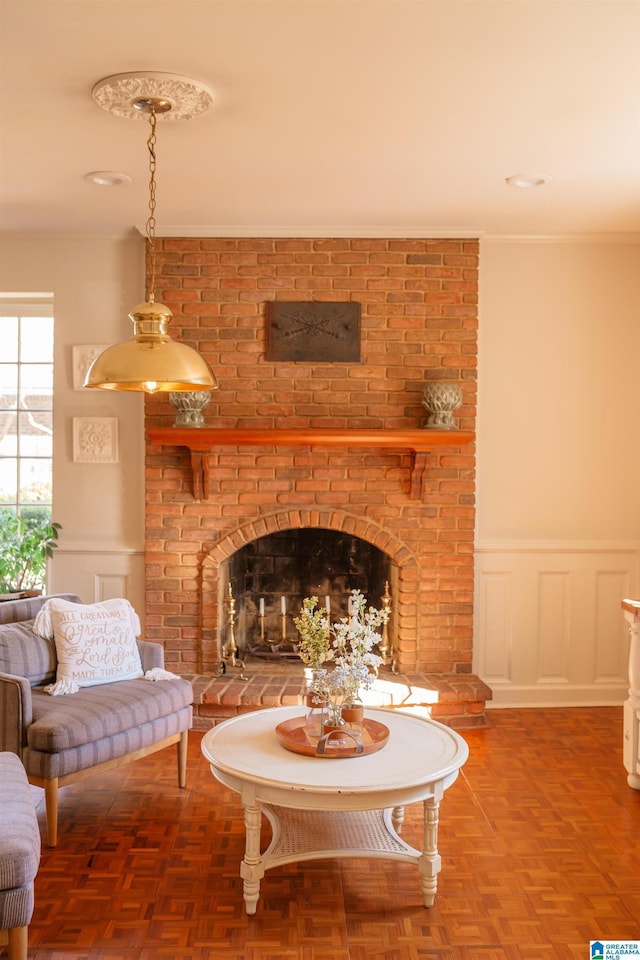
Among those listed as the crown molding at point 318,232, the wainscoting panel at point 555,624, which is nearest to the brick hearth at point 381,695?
the wainscoting panel at point 555,624

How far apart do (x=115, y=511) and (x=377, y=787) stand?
2.87m

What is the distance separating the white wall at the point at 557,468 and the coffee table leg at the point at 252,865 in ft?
8.38

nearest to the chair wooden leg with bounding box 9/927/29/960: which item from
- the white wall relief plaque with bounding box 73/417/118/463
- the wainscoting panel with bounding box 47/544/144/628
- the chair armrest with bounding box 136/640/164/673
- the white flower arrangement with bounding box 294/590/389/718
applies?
the white flower arrangement with bounding box 294/590/389/718

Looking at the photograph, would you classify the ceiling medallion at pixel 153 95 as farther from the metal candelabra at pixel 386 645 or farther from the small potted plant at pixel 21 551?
the metal candelabra at pixel 386 645

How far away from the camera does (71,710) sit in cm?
321

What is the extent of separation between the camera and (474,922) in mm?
2615

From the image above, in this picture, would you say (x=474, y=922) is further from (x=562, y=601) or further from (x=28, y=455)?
(x=28, y=455)

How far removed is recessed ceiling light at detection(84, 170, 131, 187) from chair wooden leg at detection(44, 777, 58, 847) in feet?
8.66

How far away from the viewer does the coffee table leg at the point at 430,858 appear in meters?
2.71

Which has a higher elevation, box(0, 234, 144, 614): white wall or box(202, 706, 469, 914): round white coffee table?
box(0, 234, 144, 614): white wall

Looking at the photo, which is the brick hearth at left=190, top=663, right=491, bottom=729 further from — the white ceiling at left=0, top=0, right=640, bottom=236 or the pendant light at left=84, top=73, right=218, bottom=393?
the white ceiling at left=0, top=0, right=640, bottom=236

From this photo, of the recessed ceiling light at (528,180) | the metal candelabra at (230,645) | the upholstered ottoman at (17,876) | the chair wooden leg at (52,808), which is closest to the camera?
the upholstered ottoman at (17,876)

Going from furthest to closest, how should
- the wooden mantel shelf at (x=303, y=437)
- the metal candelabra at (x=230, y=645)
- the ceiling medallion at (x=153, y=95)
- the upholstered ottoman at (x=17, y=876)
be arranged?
the metal candelabra at (x=230, y=645)
the wooden mantel shelf at (x=303, y=437)
the ceiling medallion at (x=153, y=95)
the upholstered ottoman at (x=17, y=876)

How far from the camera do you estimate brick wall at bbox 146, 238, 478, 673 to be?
4777 millimetres
